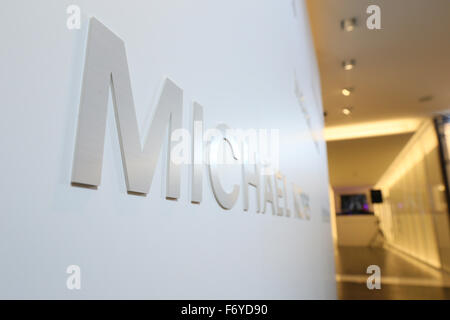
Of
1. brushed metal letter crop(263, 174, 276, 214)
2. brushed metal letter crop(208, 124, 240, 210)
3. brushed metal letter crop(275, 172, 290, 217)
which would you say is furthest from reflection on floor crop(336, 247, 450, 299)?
brushed metal letter crop(208, 124, 240, 210)

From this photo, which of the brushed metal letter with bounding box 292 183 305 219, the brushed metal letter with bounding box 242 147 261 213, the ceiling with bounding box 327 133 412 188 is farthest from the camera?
the ceiling with bounding box 327 133 412 188

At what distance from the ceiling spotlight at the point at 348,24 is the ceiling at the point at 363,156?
15.2ft

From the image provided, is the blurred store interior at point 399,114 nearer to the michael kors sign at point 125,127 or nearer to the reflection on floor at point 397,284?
the reflection on floor at point 397,284

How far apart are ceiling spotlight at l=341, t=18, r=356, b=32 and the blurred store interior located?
1cm

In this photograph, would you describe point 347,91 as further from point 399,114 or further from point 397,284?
point 397,284

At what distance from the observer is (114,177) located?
36cm

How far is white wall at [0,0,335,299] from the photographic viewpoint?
260 millimetres

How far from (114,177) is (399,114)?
290 inches

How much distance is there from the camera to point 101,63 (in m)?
0.35

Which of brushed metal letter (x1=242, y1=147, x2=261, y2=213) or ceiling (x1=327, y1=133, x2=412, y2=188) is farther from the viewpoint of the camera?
ceiling (x1=327, y1=133, x2=412, y2=188)

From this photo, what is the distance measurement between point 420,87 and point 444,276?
3909mm

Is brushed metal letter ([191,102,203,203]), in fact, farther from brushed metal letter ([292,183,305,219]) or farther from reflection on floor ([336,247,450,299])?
reflection on floor ([336,247,450,299])

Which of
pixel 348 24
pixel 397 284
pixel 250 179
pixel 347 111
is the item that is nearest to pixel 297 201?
pixel 250 179
